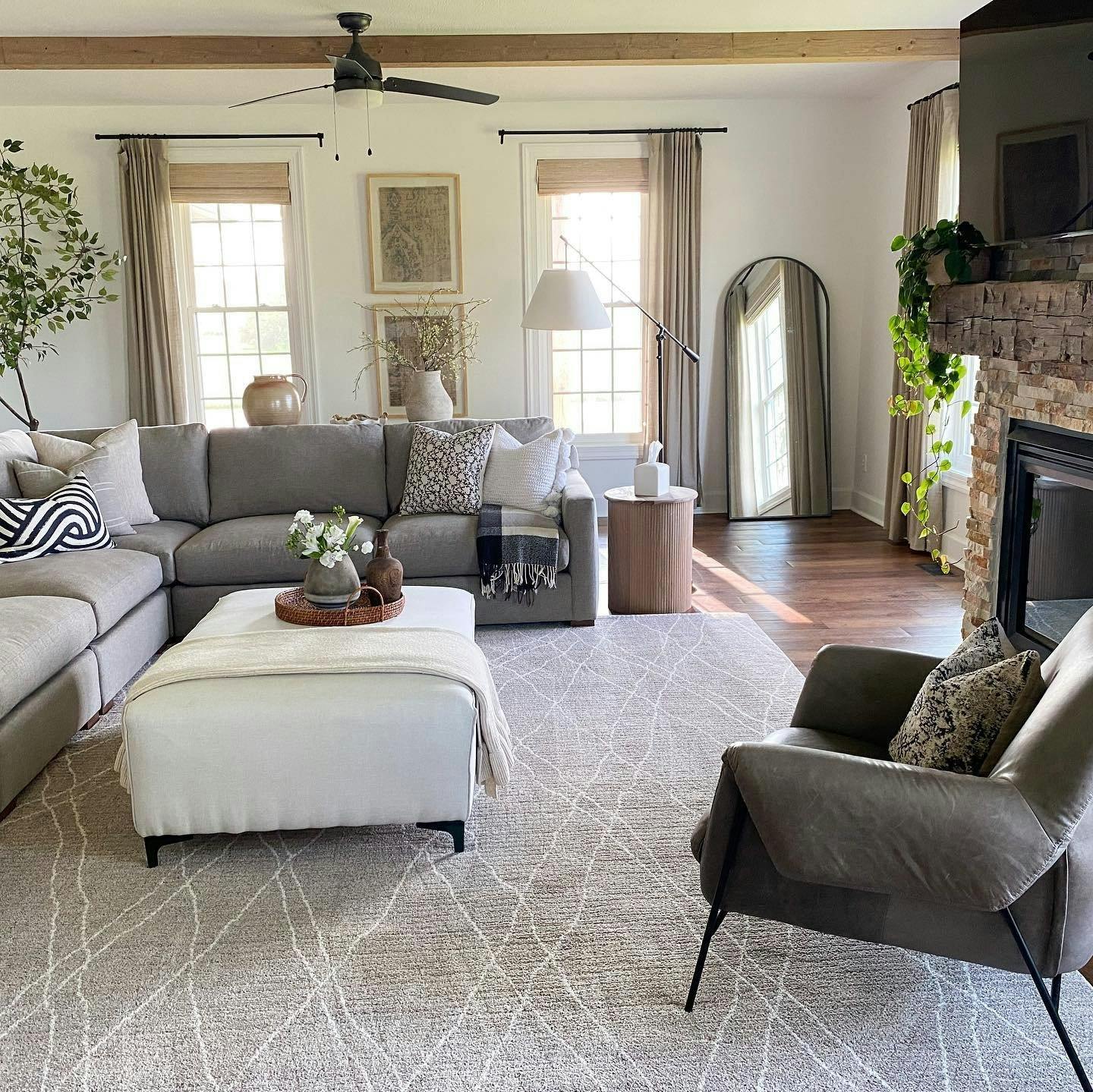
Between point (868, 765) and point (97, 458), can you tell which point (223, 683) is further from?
point (97, 458)

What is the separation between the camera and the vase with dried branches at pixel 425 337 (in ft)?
22.3

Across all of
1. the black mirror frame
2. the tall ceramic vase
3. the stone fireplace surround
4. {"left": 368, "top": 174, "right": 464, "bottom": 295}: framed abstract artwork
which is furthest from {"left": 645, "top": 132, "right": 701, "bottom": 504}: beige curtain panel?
the stone fireplace surround

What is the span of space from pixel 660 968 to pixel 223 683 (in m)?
1.28

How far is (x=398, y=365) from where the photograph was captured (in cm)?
686

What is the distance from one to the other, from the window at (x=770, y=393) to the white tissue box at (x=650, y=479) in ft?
7.56

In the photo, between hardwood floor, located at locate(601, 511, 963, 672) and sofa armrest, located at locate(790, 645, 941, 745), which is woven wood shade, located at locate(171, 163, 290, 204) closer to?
hardwood floor, located at locate(601, 511, 963, 672)

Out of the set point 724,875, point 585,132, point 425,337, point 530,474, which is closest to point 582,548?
point 530,474

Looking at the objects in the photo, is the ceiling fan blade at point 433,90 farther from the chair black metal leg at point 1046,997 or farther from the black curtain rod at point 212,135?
the chair black metal leg at point 1046,997

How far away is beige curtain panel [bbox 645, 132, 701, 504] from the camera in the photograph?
667 cm

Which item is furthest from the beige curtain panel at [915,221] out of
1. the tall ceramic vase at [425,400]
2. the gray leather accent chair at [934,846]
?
the gray leather accent chair at [934,846]

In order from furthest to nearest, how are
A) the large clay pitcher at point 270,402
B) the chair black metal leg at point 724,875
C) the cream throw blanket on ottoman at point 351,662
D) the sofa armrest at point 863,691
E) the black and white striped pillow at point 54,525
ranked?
the large clay pitcher at point 270,402 < the black and white striped pillow at point 54,525 < the cream throw blanket on ottoman at point 351,662 < the sofa armrest at point 863,691 < the chair black metal leg at point 724,875

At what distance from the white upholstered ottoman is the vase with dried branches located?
433 cm

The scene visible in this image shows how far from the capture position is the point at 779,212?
6848 millimetres

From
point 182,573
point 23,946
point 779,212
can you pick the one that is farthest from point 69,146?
point 23,946
